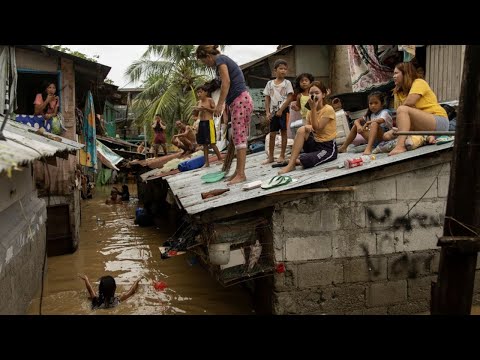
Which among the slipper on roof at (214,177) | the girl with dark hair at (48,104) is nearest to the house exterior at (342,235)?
the slipper on roof at (214,177)

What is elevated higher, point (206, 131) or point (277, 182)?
point (206, 131)

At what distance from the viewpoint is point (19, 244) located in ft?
Answer: 18.2

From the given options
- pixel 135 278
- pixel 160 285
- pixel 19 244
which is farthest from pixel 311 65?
pixel 19 244

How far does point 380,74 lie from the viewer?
11.2 meters

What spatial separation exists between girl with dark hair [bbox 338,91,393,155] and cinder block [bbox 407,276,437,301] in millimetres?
1818

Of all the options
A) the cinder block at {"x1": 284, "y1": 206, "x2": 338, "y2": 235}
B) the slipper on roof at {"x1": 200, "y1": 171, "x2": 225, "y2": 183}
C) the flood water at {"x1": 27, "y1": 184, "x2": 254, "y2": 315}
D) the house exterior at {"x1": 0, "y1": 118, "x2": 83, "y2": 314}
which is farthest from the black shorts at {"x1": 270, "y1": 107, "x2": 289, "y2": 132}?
the house exterior at {"x1": 0, "y1": 118, "x2": 83, "y2": 314}

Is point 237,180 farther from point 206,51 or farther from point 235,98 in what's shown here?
point 206,51

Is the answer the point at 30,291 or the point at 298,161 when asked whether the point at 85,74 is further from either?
the point at 298,161

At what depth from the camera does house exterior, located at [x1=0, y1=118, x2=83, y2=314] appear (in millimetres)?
4599

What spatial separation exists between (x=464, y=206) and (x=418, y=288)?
110 inches

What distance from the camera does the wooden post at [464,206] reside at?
304 cm

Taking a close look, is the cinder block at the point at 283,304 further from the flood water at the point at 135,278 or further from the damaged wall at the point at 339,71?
the damaged wall at the point at 339,71

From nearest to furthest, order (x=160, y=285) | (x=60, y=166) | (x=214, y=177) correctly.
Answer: (x=214, y=177) < (x=160, y=285) < (x=60, y=166)
